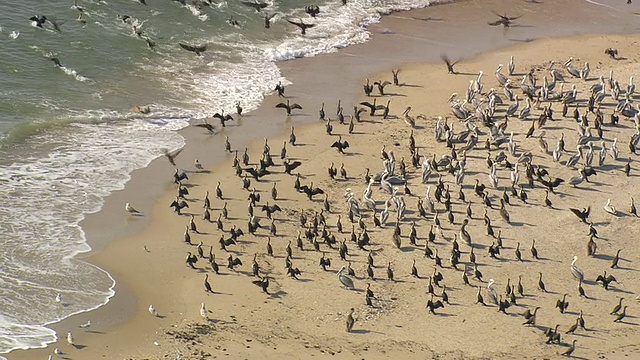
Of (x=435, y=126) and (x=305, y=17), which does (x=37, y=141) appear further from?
(x=305, y=17)

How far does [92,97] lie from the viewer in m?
37.2

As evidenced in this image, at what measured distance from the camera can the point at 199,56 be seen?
42344 millimetres

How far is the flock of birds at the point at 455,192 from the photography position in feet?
86.4

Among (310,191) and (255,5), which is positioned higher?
(255,5)

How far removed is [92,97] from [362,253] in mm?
13930

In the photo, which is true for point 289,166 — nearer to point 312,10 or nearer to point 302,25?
point 302,25

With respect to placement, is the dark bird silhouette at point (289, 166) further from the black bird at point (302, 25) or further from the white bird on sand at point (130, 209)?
the black bird at point (302, 25)

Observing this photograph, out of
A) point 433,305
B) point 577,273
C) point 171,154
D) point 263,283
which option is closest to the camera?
point 433,305

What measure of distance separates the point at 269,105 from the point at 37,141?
8385 mm

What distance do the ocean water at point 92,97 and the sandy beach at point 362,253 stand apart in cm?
74

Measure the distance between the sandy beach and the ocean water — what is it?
740 mm

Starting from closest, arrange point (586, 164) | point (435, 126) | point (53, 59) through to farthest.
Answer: point (586, 164)
point (435, 126)
point (53, 59)

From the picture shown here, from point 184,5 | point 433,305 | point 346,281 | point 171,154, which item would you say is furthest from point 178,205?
point 184,5

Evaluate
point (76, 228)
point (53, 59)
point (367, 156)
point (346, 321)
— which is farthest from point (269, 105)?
point (346, 321)
